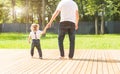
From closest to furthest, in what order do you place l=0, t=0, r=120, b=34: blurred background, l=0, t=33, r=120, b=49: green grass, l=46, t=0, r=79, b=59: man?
l=46, t=0, r=79, b=59: man
l=0, t=33, r=120, b=49: green grass
l=0, t=0, r=120, b=34: blurred background

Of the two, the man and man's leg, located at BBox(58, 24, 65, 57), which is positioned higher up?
the man

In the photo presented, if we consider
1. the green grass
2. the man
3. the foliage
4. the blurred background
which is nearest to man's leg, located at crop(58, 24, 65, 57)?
the man

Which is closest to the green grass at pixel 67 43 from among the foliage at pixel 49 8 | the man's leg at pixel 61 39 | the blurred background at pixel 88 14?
the man's leg at pixel 61 39

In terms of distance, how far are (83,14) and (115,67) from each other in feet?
188

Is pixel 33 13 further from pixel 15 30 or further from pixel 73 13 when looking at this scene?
pixel 73 13

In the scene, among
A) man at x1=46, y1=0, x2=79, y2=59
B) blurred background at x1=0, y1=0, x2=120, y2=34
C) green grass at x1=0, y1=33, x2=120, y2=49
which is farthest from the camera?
blurred background at x1=0, y1=0, x2=120, y2=34

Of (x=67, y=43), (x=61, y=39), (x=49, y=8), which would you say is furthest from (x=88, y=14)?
(x=61, y=39)

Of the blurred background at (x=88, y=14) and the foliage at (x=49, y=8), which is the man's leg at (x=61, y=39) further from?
the blurred background at (x=88, y=14)

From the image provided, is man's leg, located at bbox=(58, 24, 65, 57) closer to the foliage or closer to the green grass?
the green grass

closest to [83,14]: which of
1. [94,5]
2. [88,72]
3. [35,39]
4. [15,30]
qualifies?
[94,5]

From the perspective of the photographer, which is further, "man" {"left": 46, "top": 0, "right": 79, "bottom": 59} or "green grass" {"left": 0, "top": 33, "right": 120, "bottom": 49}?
"green grass" {"left": 0, "top": 33, "right": 120, "bottom": 49}

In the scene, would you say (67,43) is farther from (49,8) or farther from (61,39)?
(49,8)

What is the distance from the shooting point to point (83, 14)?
67.7m

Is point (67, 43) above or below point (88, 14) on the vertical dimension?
below
